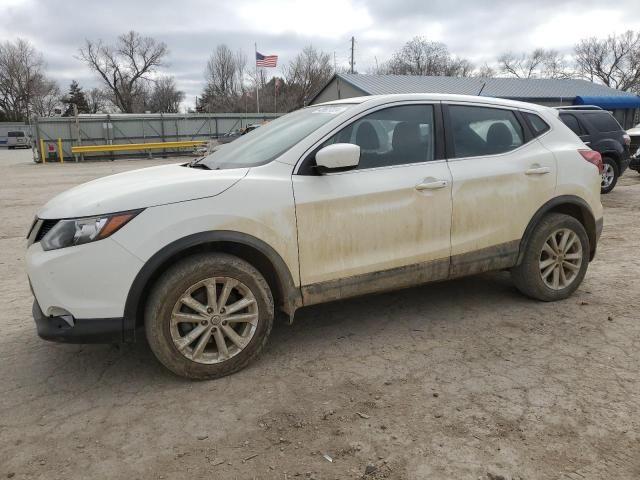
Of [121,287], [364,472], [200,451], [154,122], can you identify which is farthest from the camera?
[154,122]

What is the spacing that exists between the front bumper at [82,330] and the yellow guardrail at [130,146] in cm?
2772

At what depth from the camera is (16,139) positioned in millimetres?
54312

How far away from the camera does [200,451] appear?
98.9 inches

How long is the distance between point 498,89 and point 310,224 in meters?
34.2

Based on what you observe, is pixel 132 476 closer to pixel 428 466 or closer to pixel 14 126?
pixel 428 466

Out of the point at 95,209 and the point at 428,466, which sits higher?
the point at 95,209

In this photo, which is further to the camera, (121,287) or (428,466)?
(121,287)

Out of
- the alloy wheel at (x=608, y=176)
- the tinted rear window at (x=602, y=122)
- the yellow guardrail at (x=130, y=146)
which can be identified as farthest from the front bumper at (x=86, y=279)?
the yellow guardrail at (x=130, y=146)

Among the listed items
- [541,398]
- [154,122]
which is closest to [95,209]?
[541,398]

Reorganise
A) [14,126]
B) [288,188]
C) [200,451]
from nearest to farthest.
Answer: [200,451] → [288,188] → [14,126]

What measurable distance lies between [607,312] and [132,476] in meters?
3.76

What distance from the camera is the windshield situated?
11.5ft

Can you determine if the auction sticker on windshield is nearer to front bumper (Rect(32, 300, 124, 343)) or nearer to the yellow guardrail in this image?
front bumper (Rect(32, 300, 124, 343))

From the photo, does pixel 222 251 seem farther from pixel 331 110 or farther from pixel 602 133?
pixel 602 133
